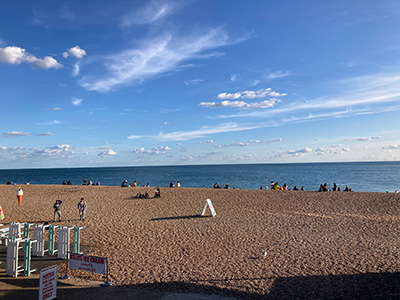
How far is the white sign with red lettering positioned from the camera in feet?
26.0

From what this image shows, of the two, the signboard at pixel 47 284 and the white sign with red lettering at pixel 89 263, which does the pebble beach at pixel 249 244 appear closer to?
the white sign with red lettering at pixel 89 263

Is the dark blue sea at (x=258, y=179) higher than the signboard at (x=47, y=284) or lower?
lower

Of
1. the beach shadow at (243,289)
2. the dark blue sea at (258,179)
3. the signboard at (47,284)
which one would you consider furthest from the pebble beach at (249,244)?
the dark blue sea at (258,179)

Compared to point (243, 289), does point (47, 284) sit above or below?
above

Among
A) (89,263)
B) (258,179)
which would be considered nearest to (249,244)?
(89,263)

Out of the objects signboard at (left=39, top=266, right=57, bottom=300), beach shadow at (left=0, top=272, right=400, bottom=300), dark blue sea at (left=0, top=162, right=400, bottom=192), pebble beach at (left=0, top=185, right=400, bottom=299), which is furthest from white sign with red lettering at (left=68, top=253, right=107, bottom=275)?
dark blue sea at (left=0, top=162, right=400, bottom=192)

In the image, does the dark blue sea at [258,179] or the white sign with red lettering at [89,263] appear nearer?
the white sign with red lettering at [89,263]

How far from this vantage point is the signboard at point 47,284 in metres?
6.88

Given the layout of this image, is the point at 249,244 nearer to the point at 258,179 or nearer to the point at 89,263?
the point at 89,263

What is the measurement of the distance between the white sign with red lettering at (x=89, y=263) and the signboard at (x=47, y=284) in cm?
100

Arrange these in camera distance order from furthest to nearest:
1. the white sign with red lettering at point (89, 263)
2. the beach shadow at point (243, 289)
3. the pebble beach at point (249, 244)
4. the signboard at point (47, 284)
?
the pebble beach at point (249, 244), the white sign with red lettering at point (89, 263), the beach shadow at point (243, 289), the signboard at point (47, 284)

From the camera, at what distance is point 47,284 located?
7.01 metres

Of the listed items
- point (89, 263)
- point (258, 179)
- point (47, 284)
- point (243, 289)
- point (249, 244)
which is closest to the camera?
point (47, 284)

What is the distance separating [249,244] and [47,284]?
7.86m
